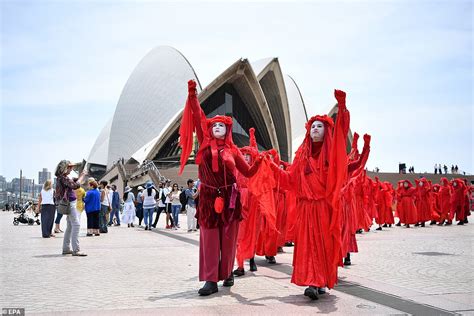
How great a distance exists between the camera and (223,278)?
5164 millimetres

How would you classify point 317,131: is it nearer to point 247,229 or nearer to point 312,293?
point 312,293

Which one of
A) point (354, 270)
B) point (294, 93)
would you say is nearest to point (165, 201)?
point (354, 270)

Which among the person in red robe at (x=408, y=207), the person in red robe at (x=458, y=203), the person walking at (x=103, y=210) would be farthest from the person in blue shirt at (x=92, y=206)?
the person in red robe at (x=458, y=203)

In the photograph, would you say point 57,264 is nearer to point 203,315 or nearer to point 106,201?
point 203,315

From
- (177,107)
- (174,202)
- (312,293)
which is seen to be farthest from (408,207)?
(177,107)

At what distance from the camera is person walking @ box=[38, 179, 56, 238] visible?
37.1 feet

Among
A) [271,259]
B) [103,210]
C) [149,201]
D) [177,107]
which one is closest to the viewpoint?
[271,259]

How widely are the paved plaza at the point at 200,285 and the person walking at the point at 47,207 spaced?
9.65 ft

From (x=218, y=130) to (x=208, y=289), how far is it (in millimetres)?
1738

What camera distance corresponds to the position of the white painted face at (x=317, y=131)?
16.3 ft

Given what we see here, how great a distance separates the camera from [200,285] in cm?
536

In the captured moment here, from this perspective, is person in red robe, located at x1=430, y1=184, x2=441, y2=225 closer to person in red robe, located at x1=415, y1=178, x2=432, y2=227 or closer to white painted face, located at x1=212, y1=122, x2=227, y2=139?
person in red robe, located at x1=415, y1=178, x2=432, y2=227

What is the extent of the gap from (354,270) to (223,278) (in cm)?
216

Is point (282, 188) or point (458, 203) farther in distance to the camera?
point (458, 203)
